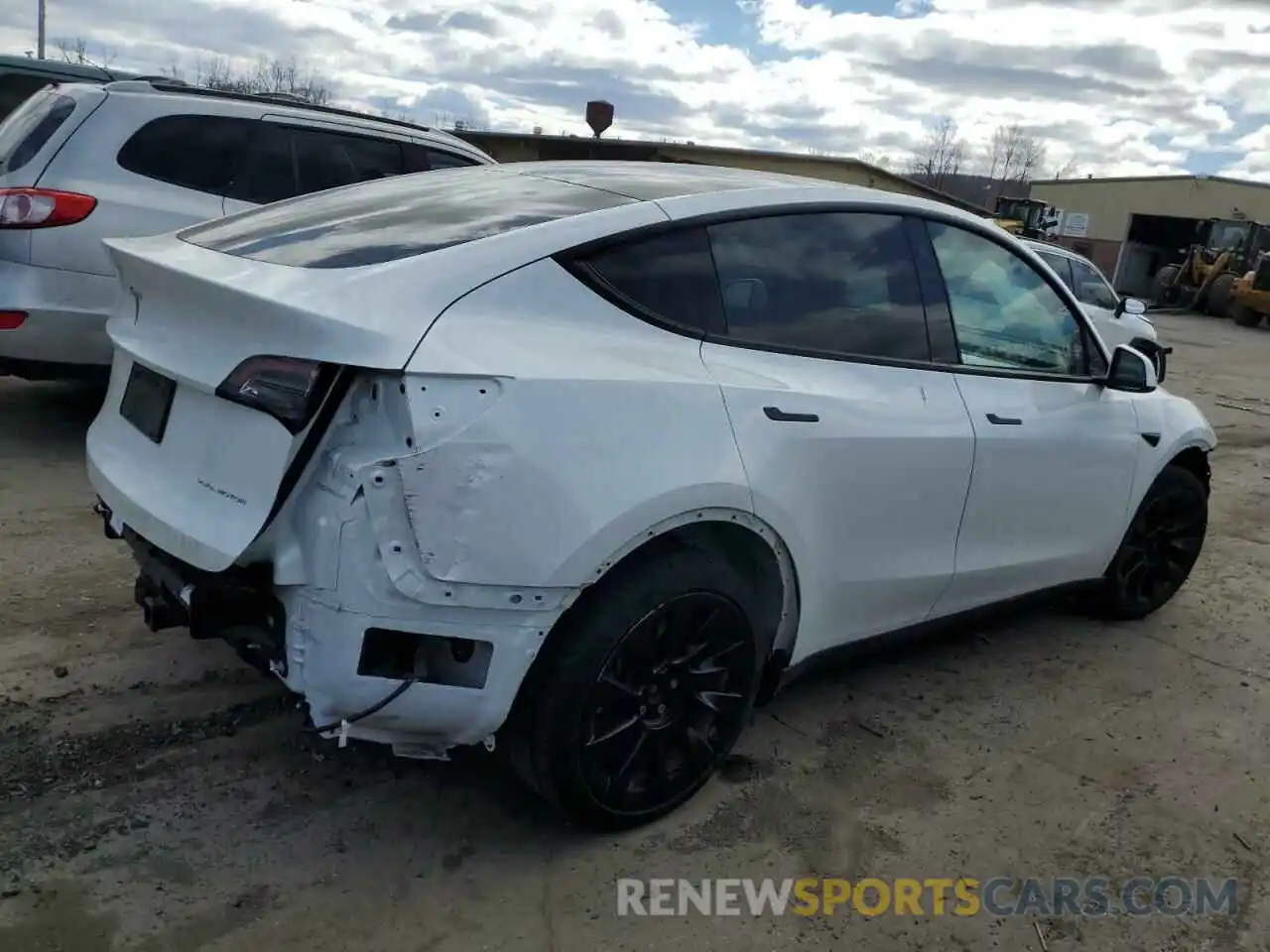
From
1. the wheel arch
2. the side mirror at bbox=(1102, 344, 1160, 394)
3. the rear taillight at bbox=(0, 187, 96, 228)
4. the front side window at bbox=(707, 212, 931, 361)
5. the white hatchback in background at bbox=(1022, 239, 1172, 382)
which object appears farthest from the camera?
the white hatchback in background at bbox=(1022, 239, 1172, 382)

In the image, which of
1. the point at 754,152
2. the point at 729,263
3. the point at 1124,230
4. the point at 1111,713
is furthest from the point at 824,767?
the point at 1124,230

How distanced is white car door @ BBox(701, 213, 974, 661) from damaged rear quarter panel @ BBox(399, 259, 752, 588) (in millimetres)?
170

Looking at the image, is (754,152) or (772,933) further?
(754,152)

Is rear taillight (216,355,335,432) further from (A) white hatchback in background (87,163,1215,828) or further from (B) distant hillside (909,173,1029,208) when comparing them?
(B) distant hillside (909,173,1029,208)

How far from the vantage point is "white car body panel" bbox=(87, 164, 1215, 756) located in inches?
89.9

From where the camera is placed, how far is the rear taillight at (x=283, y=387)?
7.52 feet

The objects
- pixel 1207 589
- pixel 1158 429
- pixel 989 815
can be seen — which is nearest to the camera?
pixel 989 815

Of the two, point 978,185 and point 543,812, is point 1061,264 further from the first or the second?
point 978,185

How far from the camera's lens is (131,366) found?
9.51 ft

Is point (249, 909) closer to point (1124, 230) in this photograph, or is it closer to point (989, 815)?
point (989, 815)

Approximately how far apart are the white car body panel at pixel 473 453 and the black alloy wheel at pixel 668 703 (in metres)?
0.23

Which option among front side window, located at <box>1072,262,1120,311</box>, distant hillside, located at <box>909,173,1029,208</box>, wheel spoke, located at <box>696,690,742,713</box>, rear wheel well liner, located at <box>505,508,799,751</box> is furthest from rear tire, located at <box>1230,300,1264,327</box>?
distant hillside, located at <box>909,173,1029,208</box>

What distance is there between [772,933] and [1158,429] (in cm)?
285

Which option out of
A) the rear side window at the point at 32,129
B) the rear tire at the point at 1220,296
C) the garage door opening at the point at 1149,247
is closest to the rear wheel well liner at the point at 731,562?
the rear side window at the point at 32,129
